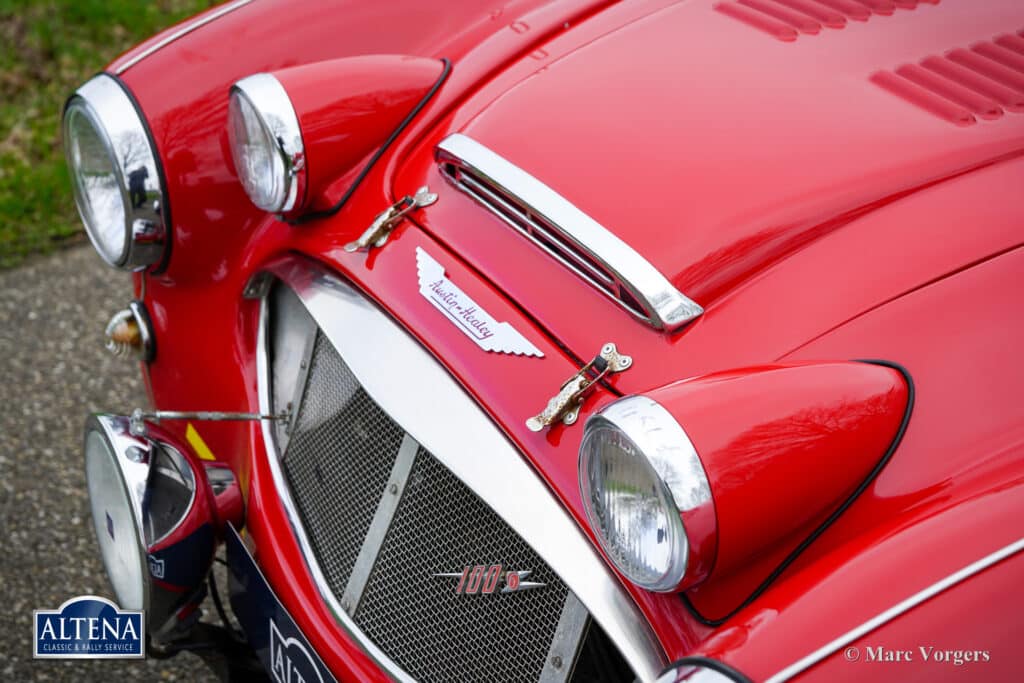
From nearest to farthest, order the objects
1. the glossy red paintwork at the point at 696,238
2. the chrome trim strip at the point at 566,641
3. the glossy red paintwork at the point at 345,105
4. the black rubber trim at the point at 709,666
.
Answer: the black rubber trim at the point at 709,666 < the glossy red paintwork at the point at 696,238 < the chrome trim strip at the point at 566,641 < the glossy red paintwork at the point at 345,105

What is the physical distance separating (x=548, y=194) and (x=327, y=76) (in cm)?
53

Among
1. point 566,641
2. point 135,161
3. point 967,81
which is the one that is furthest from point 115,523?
point 967,81

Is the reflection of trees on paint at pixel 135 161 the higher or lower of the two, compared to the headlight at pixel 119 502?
higher

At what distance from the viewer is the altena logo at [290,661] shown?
1585mm

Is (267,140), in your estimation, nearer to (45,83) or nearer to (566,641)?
(566,641)

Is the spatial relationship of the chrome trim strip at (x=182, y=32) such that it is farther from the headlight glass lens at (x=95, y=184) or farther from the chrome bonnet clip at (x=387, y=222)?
the chrome bonnet clip at (x=387, y=222)

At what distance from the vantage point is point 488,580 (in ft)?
4.64

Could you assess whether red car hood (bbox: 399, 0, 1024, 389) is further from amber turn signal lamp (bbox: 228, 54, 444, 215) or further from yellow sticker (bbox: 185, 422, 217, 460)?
yellow sticker (bbox: 185, 422, 217, 460)

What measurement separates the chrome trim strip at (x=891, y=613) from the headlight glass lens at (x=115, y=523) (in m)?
1.07

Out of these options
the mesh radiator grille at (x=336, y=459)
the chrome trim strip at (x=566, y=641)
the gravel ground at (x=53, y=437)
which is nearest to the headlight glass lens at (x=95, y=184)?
the mesh radiator grille at (x=336, y=459)

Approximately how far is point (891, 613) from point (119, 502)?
1246 mm

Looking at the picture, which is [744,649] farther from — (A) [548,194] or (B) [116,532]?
(B) [116,532]

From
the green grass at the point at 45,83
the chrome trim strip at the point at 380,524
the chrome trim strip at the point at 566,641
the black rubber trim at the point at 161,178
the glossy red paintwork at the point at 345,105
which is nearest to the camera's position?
the chrome trim strip at the point at 566,641

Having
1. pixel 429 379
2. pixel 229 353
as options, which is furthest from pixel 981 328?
pixel 229 353
